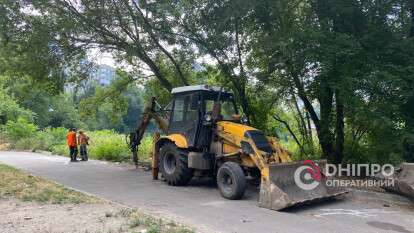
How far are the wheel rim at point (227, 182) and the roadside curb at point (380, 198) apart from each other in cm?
287

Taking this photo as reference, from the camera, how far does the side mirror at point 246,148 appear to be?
31.9 ft

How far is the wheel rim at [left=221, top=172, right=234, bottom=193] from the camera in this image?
9727mm

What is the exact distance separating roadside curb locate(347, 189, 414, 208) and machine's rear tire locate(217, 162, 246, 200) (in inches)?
107

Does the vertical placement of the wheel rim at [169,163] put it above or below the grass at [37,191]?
above

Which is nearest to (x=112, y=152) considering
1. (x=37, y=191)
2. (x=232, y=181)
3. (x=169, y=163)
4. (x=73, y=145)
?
(x=73, y=145)

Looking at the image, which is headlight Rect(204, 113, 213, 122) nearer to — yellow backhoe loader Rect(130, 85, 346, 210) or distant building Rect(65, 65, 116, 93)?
yellow backhoe loader Rect(130, 85, 346, 210)

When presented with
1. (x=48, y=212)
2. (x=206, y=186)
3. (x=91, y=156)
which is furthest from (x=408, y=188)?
(x=91, y=156)

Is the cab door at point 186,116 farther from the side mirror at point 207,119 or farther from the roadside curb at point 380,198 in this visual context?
the roadside curb at point 380,198

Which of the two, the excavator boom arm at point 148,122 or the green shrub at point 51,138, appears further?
the green shrub at point 51,138

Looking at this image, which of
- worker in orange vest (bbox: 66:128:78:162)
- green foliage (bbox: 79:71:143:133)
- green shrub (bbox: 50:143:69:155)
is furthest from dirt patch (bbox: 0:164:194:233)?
green shrub (bbox: 50:143:69:155)

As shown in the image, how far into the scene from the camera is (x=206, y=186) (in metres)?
11.5

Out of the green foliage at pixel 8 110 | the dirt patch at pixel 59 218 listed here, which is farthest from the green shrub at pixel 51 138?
the dirt patch at pixel 59 218

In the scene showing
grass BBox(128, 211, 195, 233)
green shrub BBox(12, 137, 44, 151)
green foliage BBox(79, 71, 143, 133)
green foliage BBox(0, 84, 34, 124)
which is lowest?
grass BBox(128, 211, 195, 233)

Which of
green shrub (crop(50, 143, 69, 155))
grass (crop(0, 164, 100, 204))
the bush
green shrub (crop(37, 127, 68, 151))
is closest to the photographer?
grass (crop(0, 164, 100, 204))
